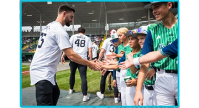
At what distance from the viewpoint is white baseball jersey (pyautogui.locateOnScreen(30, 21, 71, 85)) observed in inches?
85.3

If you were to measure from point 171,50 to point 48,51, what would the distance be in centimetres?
155

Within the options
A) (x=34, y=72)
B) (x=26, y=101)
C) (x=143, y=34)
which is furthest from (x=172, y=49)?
(x=26, y=101)

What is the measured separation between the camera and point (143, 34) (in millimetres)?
2512

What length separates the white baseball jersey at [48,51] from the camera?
2166 millimetres

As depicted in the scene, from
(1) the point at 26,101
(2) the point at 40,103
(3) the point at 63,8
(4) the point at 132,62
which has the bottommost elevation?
(1) the point at 26,101

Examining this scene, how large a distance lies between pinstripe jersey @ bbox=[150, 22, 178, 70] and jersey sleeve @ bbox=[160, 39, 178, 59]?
0.10 m

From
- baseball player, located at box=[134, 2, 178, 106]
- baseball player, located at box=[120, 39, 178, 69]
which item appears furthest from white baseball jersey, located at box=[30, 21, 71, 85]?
baseball player, located at box=[134, 2, 178, 106]

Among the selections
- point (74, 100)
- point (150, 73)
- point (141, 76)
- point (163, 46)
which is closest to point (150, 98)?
point (150, 73)

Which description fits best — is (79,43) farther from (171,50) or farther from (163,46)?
(171,50)

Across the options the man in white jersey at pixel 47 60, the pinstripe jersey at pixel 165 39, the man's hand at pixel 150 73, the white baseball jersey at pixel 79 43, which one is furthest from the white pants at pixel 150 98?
the white baseball jersey at pixel 79 43

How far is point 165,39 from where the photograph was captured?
1884 millimetres

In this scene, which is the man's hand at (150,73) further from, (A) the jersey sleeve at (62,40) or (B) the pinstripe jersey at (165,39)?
(A) the jersey sleeve at (62,40)

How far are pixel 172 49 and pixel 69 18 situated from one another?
1568 mm

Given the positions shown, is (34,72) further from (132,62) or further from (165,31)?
(165,31)
